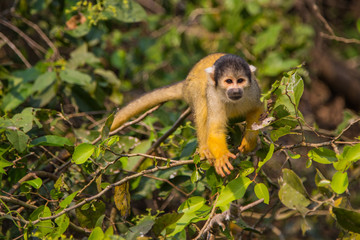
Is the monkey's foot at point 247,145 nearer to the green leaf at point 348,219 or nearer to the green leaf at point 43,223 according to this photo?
the green leaf at point 348,219

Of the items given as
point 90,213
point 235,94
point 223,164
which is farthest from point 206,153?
point 90,213

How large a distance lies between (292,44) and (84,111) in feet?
10.5

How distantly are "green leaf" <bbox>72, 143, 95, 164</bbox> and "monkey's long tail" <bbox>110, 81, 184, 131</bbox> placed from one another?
1313 millimetres

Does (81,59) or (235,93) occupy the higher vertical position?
(81,59)

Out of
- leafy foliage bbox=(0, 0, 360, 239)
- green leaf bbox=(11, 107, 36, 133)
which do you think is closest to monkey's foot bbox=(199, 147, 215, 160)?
leafy foliage bbox=(0, 0, 360, 239)

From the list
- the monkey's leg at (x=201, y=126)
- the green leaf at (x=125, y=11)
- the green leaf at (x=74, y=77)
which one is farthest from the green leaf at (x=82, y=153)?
the green leaf at (x=125, y=11)

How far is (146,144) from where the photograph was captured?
3.35 m

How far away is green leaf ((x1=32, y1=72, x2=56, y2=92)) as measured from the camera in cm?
353

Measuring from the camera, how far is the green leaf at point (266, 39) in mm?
5371

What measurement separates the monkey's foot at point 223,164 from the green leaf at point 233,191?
9.3 inches

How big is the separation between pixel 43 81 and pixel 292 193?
2.34 m

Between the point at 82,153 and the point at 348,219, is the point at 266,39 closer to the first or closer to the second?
the point at 348,219

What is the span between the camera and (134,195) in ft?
10.5

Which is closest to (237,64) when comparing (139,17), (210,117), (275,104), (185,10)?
(210,117)
